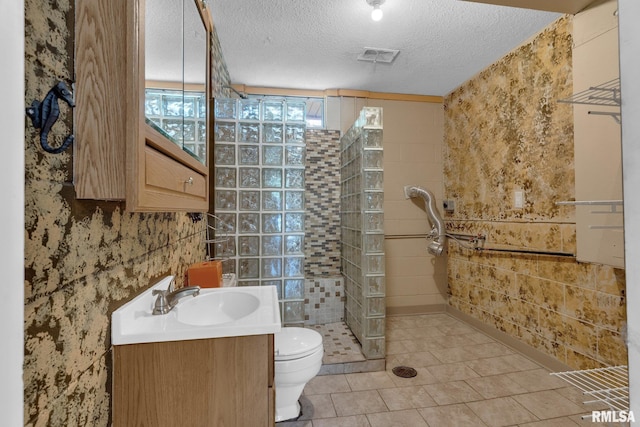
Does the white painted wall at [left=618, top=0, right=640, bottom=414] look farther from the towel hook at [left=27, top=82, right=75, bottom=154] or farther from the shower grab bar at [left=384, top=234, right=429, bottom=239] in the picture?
the shower grab bar at [left=384, top=234, right=429, bottom=239]

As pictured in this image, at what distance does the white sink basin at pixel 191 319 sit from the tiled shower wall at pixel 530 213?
2033 mm

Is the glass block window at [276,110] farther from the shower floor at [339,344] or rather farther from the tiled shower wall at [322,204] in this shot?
the shower floor at [339,344]

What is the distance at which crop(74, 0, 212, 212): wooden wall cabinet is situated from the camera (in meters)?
0.67

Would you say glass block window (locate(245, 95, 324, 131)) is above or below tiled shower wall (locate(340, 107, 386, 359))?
above

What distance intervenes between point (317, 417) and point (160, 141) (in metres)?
1.68

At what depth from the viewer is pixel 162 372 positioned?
87cm

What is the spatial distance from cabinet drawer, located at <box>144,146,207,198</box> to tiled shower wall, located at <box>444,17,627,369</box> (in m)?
2.35

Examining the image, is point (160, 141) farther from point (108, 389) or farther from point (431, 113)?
point (431, 113)

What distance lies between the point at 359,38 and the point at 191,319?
2.27 m

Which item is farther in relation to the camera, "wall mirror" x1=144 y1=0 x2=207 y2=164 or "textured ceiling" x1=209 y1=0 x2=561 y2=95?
"textured ceiling" x1=209 y1=0 x2=561 y2=95

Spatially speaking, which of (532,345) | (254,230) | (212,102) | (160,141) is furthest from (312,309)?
(160,141)

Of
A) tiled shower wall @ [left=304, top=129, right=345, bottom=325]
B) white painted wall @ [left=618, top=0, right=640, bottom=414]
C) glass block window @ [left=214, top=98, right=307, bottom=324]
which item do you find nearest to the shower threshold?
glass block window @ [left=214, top=98, right=307, bottom=324]

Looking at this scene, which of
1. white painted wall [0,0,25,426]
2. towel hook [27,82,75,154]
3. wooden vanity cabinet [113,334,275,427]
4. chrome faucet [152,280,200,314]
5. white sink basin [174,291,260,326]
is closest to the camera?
white painted wall [0,0,25,426]

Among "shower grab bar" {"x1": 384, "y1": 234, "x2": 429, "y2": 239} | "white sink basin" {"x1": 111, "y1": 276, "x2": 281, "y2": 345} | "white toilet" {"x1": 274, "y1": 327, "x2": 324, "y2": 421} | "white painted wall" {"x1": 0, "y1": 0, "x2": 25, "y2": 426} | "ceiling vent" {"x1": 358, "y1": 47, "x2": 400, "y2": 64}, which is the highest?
"ceiling vent" {"x1": 358, "y1": 47, "x2": 400, "y2": 64}
